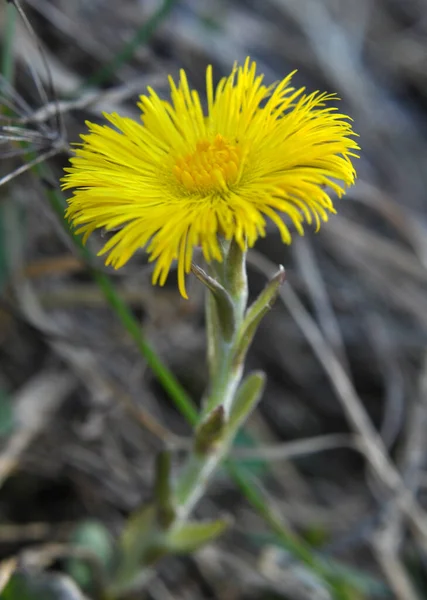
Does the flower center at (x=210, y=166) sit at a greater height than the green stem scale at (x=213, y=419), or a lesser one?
greater

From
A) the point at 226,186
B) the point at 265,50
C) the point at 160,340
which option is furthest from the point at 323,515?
the point at 265,50

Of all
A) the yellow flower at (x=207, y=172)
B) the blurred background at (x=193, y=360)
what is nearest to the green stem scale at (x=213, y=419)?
the yellow flower at (x=207, y=172)

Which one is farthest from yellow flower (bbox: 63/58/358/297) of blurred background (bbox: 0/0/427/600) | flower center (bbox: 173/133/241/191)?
blurred background (bbox: 0/0/427/600)

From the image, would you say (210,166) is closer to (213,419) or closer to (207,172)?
(207,172)

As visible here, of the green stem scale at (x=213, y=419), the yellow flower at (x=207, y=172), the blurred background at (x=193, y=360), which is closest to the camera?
the yellow flower at (x=207, y=172)

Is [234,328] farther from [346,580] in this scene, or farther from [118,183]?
[346,580]

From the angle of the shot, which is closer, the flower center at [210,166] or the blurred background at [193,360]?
the flower center at [210,166]

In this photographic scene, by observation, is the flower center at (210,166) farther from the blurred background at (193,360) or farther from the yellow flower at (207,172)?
the blurred background at (193,360)

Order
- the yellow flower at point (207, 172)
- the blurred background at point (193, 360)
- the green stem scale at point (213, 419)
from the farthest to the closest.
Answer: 1. the blurred background at point (193, 360)
2. the green stem scale at point (213, 419)
3. the yellow flower at point (207, 172)
